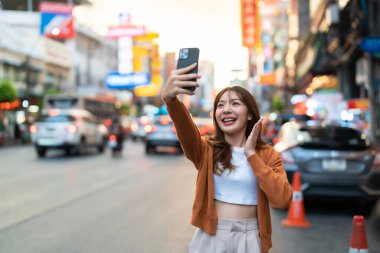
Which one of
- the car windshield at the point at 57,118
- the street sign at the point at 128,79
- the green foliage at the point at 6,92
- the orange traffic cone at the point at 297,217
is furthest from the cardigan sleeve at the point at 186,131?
the street sign at the point at 128,79

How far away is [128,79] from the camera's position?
142 feet

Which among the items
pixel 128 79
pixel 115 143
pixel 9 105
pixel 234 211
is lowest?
pixel 115 143

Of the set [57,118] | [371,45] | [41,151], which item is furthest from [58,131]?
[371,45]

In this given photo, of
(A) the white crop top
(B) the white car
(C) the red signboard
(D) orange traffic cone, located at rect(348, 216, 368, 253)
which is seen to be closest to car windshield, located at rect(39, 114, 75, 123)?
(B) the white car

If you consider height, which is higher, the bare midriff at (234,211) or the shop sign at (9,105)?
the shop sign at (9,105)

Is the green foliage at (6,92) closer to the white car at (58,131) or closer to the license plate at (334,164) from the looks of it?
the white car at (58,131)

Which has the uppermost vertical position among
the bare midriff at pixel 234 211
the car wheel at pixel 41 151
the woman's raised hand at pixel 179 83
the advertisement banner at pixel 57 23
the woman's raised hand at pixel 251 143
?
the advertisement banner at pixel 57 23

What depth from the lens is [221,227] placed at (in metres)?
2.56

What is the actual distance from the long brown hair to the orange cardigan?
4cm

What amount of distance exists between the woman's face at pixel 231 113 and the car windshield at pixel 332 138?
4.99 m

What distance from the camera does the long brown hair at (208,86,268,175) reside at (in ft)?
8.69

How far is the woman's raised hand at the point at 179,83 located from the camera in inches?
89.9

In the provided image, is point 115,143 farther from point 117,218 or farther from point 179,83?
point 179,83

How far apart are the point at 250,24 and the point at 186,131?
39.5 m
